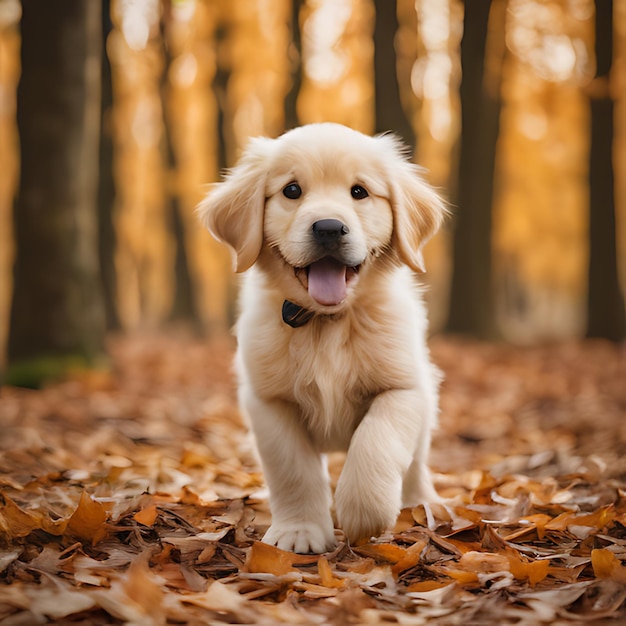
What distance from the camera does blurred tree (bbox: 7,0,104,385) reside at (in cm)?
732

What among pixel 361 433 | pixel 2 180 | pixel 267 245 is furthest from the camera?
pixel 2 180

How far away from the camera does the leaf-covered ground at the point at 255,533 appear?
2.19 m

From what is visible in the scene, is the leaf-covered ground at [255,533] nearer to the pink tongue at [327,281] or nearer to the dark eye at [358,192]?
the pink tongue at [327,281]

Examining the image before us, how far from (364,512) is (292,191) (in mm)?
1333

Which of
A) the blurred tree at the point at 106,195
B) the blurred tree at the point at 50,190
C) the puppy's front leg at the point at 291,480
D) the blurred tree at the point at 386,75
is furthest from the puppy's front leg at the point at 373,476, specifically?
the blurred tree at the point at 106,195

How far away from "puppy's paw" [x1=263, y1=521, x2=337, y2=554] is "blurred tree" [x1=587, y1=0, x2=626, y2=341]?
10.2 metres

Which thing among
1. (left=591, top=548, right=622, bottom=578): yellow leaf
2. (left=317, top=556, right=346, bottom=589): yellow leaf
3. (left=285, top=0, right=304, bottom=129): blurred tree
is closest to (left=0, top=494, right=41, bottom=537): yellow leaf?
(left=317, top=556, right=346, bottom=589): yellow leaf

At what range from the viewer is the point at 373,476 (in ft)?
9.28

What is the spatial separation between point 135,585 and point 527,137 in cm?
1857

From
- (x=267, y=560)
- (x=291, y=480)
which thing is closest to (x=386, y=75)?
(x=291, y=480)

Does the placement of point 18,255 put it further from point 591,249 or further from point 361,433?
point 591,249

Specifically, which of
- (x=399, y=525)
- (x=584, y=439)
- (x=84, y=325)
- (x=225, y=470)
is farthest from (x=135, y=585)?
(x=84, y=325)

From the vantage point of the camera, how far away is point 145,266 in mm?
27969

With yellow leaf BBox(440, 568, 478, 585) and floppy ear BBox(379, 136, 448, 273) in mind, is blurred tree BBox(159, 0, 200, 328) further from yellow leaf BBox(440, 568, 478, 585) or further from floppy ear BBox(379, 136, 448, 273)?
yellow leaf BBox(440, 568, 478, 585)
